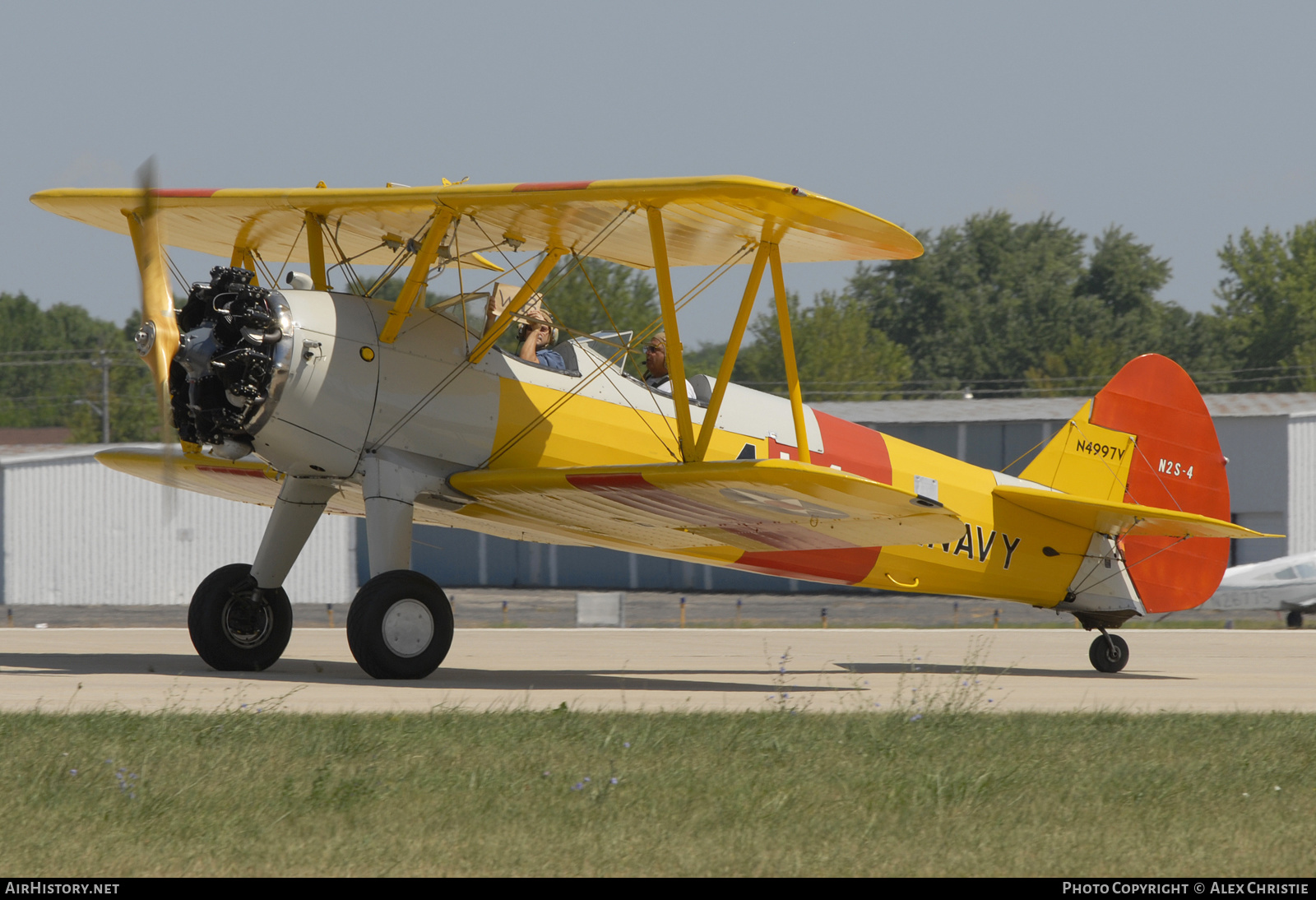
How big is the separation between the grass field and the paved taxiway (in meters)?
1.19

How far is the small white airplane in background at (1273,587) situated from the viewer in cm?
2616

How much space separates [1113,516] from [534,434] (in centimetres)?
534

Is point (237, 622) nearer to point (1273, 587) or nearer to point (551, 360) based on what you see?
point (551, 360)

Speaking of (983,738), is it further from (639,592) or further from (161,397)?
(639,592)

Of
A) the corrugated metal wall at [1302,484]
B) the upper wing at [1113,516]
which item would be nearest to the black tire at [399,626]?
the upper wing at [1113,516]

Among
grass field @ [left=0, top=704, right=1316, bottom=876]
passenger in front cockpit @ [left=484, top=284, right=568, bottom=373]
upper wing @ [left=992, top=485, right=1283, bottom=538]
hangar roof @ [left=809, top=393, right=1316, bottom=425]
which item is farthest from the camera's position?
hangar roof @ [left=809, top=393, right=1316, bottom=425]

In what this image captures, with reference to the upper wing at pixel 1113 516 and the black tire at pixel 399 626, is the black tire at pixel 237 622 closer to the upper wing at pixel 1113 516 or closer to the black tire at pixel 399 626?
the black tire at pixel 399 626

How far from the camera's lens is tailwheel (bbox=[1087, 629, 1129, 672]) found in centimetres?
1261

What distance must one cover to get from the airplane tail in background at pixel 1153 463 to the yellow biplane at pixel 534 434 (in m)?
0.04

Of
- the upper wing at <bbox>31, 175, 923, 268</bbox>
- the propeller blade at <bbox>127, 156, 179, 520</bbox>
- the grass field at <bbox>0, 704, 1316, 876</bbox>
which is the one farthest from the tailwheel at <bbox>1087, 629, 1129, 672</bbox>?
the propeller blade at <bbox>127, 156, 179, 520</bbox>

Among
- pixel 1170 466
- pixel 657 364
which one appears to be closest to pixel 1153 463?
pixel 1170 466

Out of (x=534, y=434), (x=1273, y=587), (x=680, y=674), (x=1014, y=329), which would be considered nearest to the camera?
(x=534, y=434)

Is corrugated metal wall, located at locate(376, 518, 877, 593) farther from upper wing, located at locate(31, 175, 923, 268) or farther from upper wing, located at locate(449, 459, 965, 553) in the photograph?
upper wing, located at locate(449, 459, 965, 553)

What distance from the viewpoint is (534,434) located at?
10.4 metres
